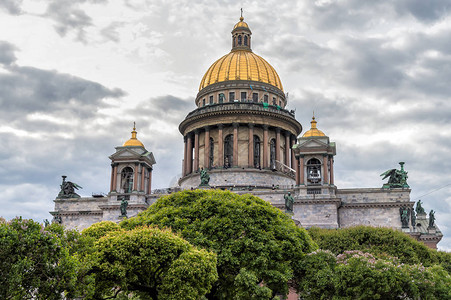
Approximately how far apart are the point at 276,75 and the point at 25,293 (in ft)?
211

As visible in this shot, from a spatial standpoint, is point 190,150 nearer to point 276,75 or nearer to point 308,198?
point 276,75

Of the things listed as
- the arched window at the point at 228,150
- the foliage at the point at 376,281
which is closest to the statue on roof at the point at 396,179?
the arched window at the point at 228,150

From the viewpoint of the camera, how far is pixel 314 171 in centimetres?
6575

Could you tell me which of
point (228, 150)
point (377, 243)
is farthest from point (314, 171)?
point (228, 150)

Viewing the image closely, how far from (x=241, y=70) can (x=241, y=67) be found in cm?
50

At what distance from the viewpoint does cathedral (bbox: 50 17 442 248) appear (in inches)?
2511

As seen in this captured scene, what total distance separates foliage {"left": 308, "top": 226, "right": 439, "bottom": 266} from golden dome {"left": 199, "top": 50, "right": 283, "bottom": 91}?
3524 centimetres

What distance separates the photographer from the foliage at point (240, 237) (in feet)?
122

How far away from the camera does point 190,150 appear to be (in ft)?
268

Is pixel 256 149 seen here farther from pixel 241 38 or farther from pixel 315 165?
pixel 241 38

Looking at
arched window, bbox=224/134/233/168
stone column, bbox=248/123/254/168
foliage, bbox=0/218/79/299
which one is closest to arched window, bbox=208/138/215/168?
arched window, bbox=224/134/233/168

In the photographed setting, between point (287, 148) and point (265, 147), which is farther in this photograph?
point (287, 148)

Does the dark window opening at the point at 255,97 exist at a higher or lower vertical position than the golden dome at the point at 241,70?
lower

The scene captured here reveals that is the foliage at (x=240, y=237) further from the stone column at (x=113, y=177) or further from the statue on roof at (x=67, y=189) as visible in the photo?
the statue on roof at (x=67, y=189)
